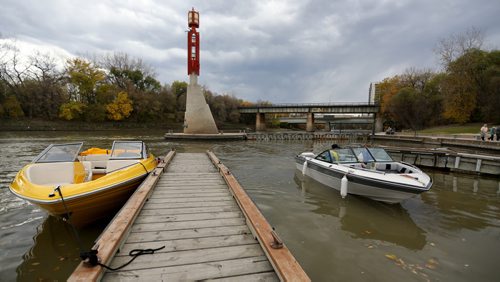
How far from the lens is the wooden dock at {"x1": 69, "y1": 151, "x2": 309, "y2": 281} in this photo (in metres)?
2.82

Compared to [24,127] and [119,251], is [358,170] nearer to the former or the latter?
[119,251]

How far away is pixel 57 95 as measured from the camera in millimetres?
48156

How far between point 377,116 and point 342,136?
26.4 meters

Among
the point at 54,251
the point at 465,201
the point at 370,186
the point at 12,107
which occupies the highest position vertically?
the point at 12,107

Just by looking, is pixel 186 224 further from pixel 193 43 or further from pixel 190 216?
pixel 193 43

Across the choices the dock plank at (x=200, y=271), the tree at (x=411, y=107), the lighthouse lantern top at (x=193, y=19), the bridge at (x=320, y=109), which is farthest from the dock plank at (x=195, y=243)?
the bridge at (x=320, y=109)

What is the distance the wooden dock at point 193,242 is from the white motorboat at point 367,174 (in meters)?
4.14

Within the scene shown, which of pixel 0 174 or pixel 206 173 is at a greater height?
pixel 206 173

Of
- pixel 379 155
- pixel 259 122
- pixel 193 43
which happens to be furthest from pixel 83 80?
pixel 379 155

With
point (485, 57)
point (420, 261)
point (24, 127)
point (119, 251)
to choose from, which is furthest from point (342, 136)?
point (24, 127)

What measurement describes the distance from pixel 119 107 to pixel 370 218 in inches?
2270

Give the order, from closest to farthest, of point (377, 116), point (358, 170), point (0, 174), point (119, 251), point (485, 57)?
point (119, 251)
point (358, 170)
point (0, 174)
point (485, 57)
point (377, 116)

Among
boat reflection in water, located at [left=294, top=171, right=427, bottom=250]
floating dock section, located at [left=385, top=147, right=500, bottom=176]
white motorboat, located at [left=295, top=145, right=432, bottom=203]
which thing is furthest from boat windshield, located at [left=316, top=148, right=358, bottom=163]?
floating dock section, located at [left=385, top=147, right=500, bottom=176]

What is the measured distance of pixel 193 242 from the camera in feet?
11.8
